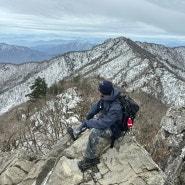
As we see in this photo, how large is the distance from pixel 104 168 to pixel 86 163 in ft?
1.77

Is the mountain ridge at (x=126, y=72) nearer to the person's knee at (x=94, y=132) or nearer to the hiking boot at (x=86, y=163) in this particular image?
the hiking boot at (x=86, y=163)

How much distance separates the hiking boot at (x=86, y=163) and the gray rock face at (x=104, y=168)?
5.2 inches

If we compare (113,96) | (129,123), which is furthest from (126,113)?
(113,96)

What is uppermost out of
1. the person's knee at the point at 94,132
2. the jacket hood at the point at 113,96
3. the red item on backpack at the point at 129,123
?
the jacket hood at the point at 113,96

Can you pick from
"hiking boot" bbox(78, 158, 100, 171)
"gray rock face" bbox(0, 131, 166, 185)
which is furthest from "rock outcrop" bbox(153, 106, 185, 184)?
"hiking boot" bbox(78, 158, 100, 171)

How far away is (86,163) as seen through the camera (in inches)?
447

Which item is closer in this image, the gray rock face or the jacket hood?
the gray rock face

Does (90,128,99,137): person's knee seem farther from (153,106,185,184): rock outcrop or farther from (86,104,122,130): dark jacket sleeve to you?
(153,106,185,184): rock outcrop

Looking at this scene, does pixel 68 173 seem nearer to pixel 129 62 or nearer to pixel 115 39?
pixel 129 62

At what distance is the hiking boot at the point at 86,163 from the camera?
11328 millimetres

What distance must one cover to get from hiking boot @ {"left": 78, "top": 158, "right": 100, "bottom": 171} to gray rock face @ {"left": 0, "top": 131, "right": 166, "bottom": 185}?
0.13m

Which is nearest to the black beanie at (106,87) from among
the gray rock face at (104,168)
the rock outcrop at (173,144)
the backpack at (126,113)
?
the backpack at (126,113)

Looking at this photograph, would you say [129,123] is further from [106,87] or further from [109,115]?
[106,87]

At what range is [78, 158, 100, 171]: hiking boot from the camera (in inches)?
446
